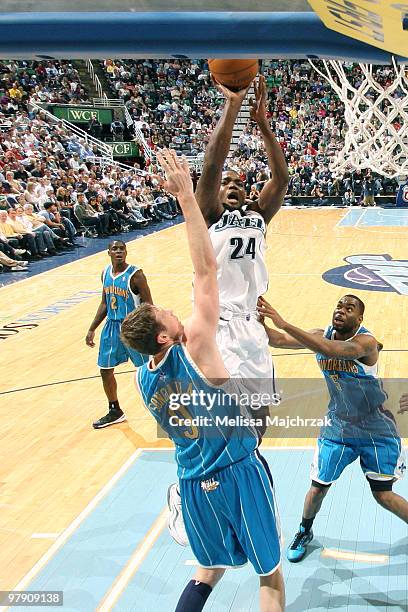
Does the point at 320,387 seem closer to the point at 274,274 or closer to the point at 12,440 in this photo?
the point at 12,440

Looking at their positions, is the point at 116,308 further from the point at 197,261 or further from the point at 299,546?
the point at 197,261

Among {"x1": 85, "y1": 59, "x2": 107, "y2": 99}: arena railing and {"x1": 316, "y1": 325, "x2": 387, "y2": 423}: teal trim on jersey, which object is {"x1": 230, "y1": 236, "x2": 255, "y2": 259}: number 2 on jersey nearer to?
{"x1": 316, "y1": 325, "x2": 387, "y2": 423}: teal trim on jersey

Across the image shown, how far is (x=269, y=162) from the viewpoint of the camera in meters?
3.29

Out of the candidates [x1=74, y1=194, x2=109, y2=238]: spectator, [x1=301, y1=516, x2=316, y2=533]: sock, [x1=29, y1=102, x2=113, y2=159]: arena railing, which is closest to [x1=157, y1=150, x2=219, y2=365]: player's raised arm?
[x1=301, y1=516, x2=316, y2=533]: sock

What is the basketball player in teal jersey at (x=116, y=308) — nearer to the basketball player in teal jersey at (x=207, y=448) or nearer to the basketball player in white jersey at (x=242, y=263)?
the basketball player in white jersey at (x=242, y=263)

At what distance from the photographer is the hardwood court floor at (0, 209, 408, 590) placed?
4.67m

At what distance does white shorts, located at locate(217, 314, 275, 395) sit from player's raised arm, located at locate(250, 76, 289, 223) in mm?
524

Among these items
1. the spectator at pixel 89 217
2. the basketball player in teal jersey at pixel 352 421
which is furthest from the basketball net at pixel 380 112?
the spectator at pixel 89 217

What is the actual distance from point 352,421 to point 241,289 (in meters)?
0.94

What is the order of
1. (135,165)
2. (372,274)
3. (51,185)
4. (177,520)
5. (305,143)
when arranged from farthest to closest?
(305,143) < (135,165) < (51,185) < (372,274) < (177,520)

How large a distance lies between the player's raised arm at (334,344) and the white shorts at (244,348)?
164 millimetres

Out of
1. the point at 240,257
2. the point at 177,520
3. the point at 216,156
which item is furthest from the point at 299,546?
the point at 216,156

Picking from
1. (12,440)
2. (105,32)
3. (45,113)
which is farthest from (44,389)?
(45,113)

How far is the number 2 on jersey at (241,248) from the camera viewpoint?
3459mm
